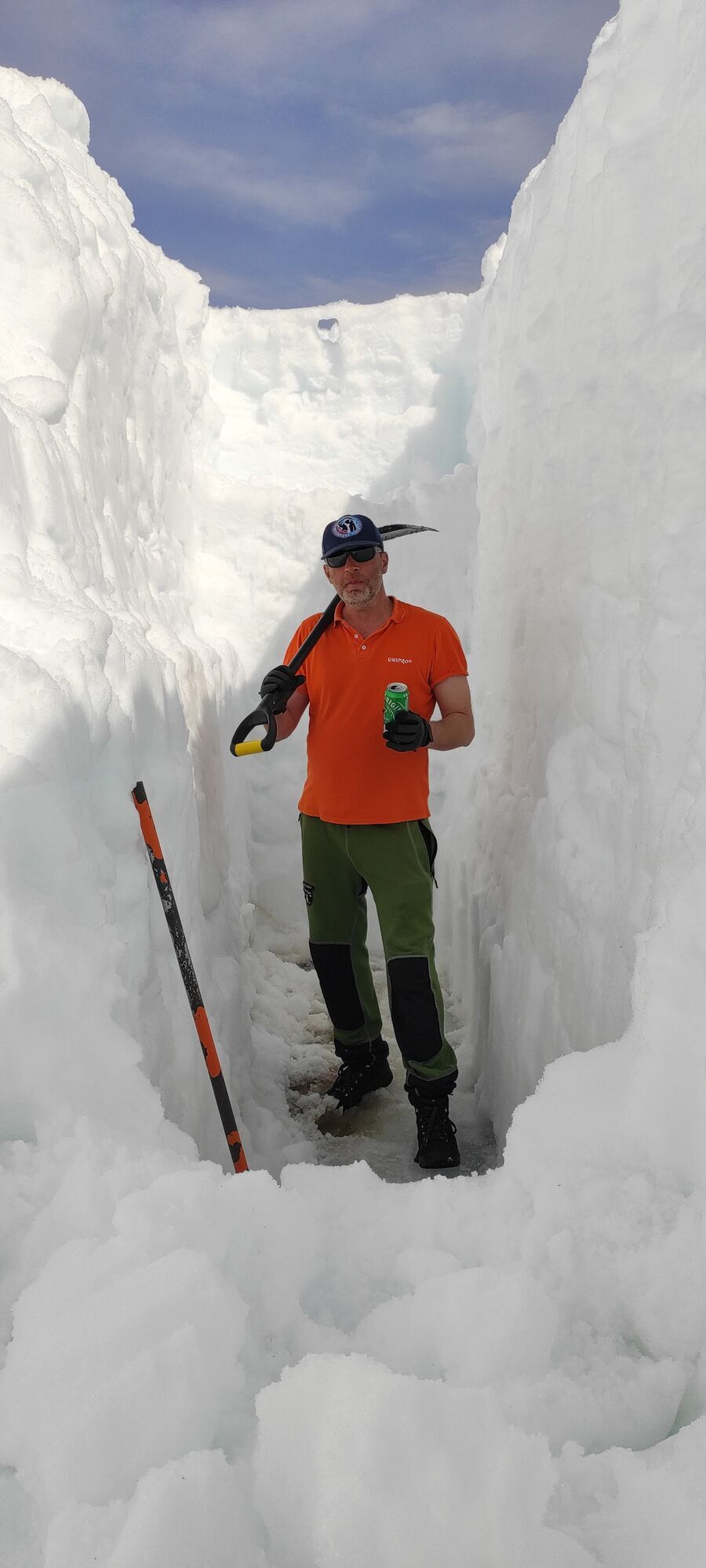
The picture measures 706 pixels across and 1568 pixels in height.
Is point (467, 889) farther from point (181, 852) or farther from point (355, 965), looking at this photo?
point (181, 852)

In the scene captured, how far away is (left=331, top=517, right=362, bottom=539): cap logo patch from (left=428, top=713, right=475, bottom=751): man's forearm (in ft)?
1.74

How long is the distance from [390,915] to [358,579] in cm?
91

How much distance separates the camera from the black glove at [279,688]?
8.07 feet

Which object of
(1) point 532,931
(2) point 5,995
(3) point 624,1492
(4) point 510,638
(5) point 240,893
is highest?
(4) point 510,638

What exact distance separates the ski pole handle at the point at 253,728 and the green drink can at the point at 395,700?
0.29 m

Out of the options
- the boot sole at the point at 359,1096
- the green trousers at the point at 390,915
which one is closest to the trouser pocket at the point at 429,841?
the green trousers at the point at 390,915

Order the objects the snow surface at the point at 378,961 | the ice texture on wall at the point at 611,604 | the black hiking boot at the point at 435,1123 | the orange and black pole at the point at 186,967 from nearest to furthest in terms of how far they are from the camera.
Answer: the snow surface at the point at 378,961 → the ice texture on wall at the point at 611,604 → the orange and black pole at the point at 186,967 → the black hiking boot at the point at 435,1123

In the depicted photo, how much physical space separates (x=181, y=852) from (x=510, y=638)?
1387 millimetres

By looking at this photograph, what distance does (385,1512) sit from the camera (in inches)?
36.4

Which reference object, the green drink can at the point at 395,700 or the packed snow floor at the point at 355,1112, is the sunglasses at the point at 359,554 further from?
the packed snow floor at the point at 355,1112

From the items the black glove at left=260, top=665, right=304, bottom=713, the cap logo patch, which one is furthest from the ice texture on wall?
the black glove at left=260, top=665, right=304, bottom=713

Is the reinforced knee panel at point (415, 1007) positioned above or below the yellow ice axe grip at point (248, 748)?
below

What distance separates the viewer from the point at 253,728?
2.35 m

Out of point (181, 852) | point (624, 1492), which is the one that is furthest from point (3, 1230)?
point (181, 852)
